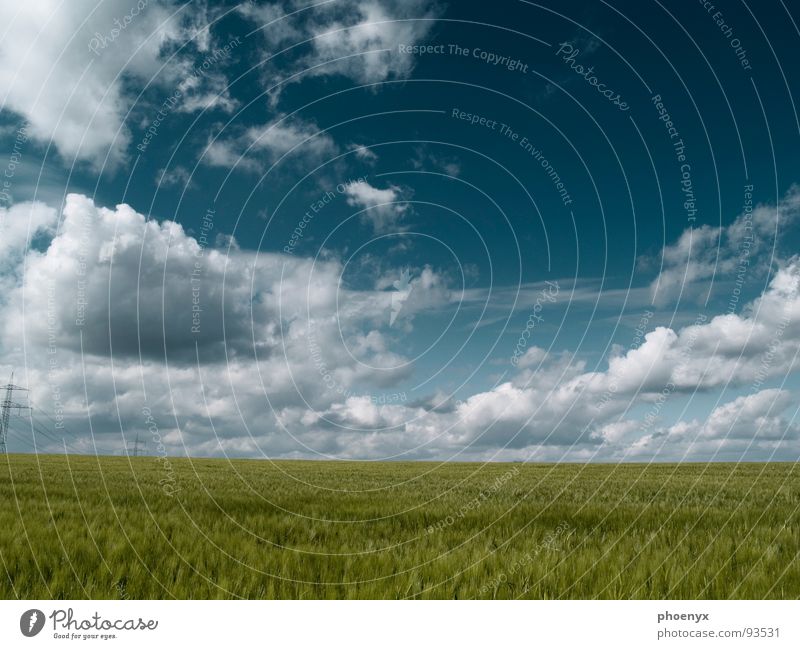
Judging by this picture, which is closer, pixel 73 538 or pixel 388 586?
pixel 388 586

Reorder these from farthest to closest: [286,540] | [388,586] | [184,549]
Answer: [286,540]
[184,549]
[388,586]

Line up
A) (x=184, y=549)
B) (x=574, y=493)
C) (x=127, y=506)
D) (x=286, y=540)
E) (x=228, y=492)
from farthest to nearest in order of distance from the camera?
(x=574, y=493), (x=228, y=492), (x=127, y=506), (x=286, y=540), (x=184, y=549)

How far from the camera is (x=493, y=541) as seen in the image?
9289mm

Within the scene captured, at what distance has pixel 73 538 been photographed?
27.4 feet
